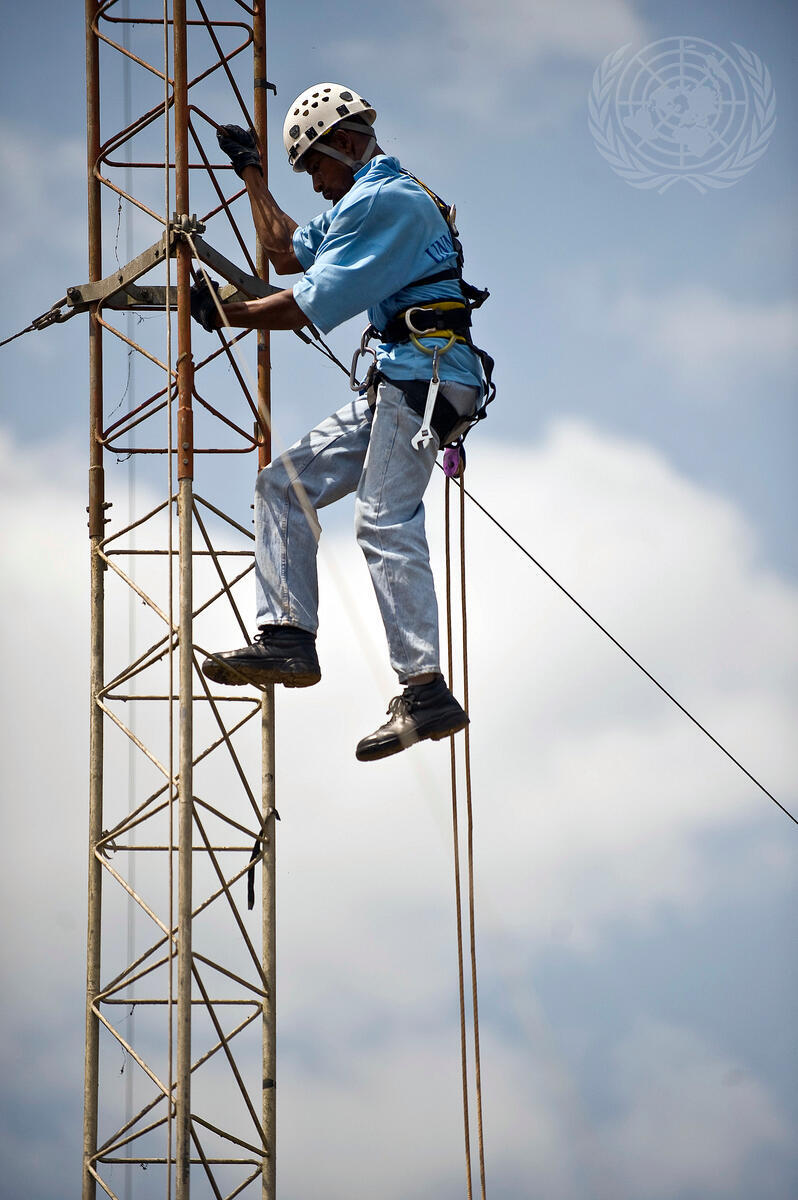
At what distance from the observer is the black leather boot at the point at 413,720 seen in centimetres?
811

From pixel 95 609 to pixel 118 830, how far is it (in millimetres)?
1263

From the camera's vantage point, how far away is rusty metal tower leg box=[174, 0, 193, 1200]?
9.50 m

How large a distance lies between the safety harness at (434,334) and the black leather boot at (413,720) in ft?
3.67

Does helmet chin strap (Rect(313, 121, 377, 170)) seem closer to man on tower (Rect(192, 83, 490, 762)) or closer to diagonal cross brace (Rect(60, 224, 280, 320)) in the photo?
man on tower (Rect(192, 83, 490, 762))

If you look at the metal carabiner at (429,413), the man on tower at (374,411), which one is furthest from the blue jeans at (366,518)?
the metal carabiner at (429,413)

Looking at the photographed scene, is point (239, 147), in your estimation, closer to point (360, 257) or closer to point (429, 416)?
point (360, 257)

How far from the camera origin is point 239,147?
9469 mm

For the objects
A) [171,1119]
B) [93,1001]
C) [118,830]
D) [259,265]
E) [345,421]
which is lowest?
[171,1119]

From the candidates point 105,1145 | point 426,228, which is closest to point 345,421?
point 426,228

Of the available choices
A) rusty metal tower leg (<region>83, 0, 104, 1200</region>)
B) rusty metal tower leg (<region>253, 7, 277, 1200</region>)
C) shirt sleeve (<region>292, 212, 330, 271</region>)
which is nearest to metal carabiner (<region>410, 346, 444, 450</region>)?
shirt sleeve (<region>292, 212, 330, 271</region>)

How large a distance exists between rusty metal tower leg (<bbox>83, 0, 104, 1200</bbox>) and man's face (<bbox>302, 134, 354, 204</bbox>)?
2.22 m

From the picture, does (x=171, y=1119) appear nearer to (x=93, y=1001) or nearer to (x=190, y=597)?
(x=93, y=1001)

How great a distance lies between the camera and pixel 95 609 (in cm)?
1069

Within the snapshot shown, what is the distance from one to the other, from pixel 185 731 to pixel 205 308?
2141mm
